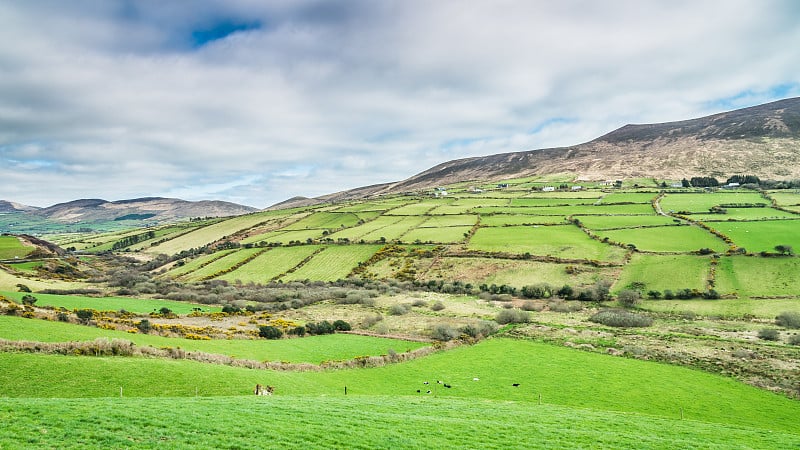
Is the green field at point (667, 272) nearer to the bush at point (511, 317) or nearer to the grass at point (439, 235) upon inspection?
the bush at point (511, 317)

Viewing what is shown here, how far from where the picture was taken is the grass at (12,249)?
319 feet

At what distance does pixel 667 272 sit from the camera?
2630 inches

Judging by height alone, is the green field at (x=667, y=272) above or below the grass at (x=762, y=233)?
below

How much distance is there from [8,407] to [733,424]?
36764mm

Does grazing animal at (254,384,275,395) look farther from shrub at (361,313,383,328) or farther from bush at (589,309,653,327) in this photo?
bush at (589,309,653,327)

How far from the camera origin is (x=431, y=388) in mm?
31812

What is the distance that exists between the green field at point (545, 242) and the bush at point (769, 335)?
107 feet

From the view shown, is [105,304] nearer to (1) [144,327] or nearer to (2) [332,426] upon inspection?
(1) [144,327]

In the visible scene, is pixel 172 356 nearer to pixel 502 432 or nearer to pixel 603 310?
pixel 502 432

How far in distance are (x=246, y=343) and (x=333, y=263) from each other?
5560cm

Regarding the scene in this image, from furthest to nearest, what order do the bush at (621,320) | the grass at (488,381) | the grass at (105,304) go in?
1. the grass at (105,304)
2. the bush at (621,320)
3. the grass at (488,381)

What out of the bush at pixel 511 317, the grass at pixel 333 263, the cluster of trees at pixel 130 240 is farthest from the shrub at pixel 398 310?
the cluster of trees at pixel 130 240

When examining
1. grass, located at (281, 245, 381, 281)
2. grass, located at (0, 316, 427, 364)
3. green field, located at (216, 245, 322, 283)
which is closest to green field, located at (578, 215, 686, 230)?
grass, located at (281, 245, 381, 281)

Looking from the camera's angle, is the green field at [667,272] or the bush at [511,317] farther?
the green field at [667,272]
